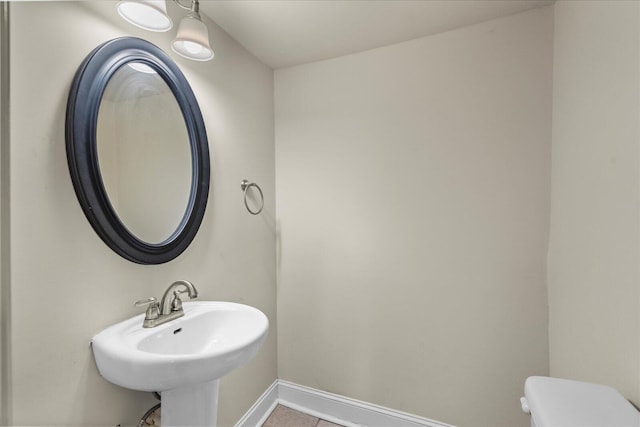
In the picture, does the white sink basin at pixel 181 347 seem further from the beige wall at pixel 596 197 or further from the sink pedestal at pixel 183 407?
the beige wall at pixel 596 197

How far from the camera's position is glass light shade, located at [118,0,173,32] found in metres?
0.87

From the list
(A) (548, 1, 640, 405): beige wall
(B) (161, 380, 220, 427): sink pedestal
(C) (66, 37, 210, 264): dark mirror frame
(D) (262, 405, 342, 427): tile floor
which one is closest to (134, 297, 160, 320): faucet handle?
(C) (66, 37, 210, 264): dark mirror frame

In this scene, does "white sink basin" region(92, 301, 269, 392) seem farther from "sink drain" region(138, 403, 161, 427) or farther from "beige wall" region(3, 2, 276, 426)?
"sink drain" region(138, 403, 161, 427)

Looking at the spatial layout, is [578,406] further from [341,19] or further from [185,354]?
[341,19]

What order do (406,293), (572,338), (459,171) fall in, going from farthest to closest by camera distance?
(406,293)
(459,171)
(572,338)

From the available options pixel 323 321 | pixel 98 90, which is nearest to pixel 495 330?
pixel 323 321

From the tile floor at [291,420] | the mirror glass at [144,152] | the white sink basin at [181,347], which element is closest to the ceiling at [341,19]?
the mirror glass at [144,152]

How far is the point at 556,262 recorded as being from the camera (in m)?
1.22

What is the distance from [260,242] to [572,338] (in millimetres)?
1559

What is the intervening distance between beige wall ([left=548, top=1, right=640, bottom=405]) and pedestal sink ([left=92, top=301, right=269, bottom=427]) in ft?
3.61

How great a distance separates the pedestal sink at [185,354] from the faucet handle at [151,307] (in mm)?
43

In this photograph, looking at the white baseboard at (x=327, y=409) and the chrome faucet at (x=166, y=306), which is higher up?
the chrome faucet at (x=166, y=306)

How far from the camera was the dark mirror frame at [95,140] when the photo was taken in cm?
84

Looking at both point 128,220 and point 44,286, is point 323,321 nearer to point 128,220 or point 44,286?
point 128,220
